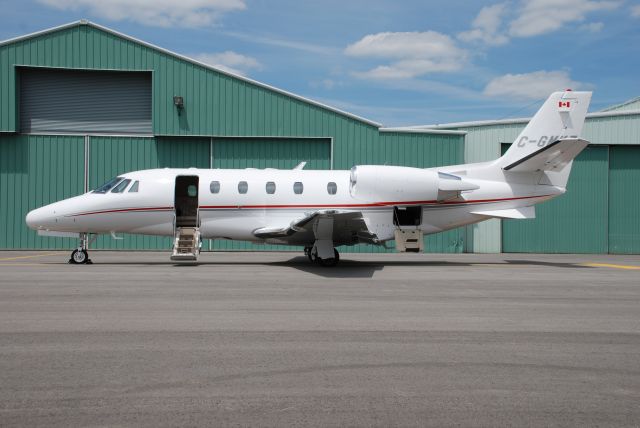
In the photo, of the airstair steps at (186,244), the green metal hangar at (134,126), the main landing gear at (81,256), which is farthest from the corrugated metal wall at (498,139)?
the main landing gear at (81,256)

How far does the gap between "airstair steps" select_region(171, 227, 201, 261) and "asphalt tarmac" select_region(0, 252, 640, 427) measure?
335 centimetres

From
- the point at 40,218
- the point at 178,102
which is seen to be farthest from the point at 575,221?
the point at 40,218

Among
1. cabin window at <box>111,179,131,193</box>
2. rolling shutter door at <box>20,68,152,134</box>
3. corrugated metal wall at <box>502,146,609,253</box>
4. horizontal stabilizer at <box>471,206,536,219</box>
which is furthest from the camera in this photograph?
corrugated metal wall at <box>502,146,609,253</box>

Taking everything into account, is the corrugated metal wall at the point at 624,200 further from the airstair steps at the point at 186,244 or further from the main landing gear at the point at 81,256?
the main landing gear at the point at 81,256

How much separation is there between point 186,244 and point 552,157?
1110 centimetres

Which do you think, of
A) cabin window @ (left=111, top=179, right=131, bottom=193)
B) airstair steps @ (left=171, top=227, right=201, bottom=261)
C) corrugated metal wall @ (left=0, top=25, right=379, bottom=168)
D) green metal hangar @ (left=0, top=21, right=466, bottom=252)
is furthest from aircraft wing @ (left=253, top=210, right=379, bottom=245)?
corrugated metal wall @ (left=0, top=25, right=379, bottom=168)

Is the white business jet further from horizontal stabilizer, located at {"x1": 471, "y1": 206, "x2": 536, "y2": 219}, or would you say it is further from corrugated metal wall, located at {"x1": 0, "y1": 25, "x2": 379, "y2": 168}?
corrugated metal wall, located at {"x1": 0, "y1": 25, "x2": 379, "y2": 168}

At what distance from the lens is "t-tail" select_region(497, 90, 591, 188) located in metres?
17.5

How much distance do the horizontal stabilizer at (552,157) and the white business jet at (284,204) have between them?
29 mm

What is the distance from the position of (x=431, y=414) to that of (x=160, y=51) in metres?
22.7

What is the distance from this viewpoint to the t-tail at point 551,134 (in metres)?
17.5

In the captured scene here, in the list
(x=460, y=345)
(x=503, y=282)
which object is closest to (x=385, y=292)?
(x=503, y=282)

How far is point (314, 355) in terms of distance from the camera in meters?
6.01

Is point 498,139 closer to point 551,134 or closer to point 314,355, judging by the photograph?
point 551,134
